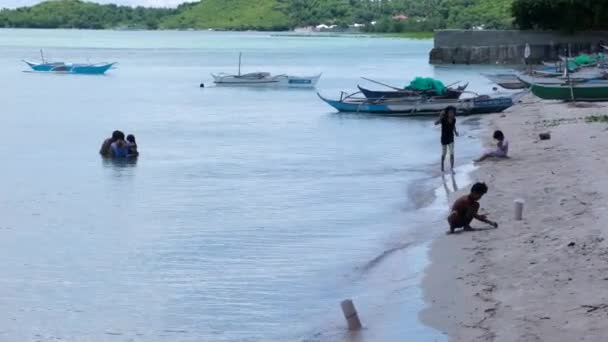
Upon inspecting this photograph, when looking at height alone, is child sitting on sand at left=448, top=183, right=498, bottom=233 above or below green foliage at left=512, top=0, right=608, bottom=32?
above

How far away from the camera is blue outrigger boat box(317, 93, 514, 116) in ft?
129

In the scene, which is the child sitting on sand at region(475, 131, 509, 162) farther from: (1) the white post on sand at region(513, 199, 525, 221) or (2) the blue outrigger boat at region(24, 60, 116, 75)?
(2) the blue outrigger boat at region(24, 60, 116, 75)

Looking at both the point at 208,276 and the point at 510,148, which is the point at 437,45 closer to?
the point at 510,148

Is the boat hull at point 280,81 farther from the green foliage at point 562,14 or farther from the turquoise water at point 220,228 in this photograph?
the green foliage at point 562,14

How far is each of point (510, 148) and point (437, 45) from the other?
5870 cm

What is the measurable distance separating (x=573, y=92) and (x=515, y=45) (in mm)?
42018

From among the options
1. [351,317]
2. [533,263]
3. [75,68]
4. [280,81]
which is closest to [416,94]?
[280,81]

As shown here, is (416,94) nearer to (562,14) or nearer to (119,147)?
(119,147)

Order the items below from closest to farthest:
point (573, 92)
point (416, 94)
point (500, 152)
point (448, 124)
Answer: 1. point (448, 124)
2. point (500, 152)
3. point (573, 92)
4. point (416, 94)

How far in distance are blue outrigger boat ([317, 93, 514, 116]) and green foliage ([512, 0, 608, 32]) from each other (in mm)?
39433

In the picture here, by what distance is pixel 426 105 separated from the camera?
131ft

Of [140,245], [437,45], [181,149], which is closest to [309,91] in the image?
[437,45]

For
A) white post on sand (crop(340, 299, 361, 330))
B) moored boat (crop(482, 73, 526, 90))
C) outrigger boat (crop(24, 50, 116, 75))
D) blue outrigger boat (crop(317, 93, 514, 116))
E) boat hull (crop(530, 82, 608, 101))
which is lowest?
outrigger boat (crop(24, 50, 116, 75))

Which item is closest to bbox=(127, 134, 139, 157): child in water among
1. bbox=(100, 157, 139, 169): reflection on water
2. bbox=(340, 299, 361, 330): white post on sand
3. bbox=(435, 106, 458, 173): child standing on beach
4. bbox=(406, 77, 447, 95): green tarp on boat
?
bbox=(100, 157, 139, 169): reflection on water
